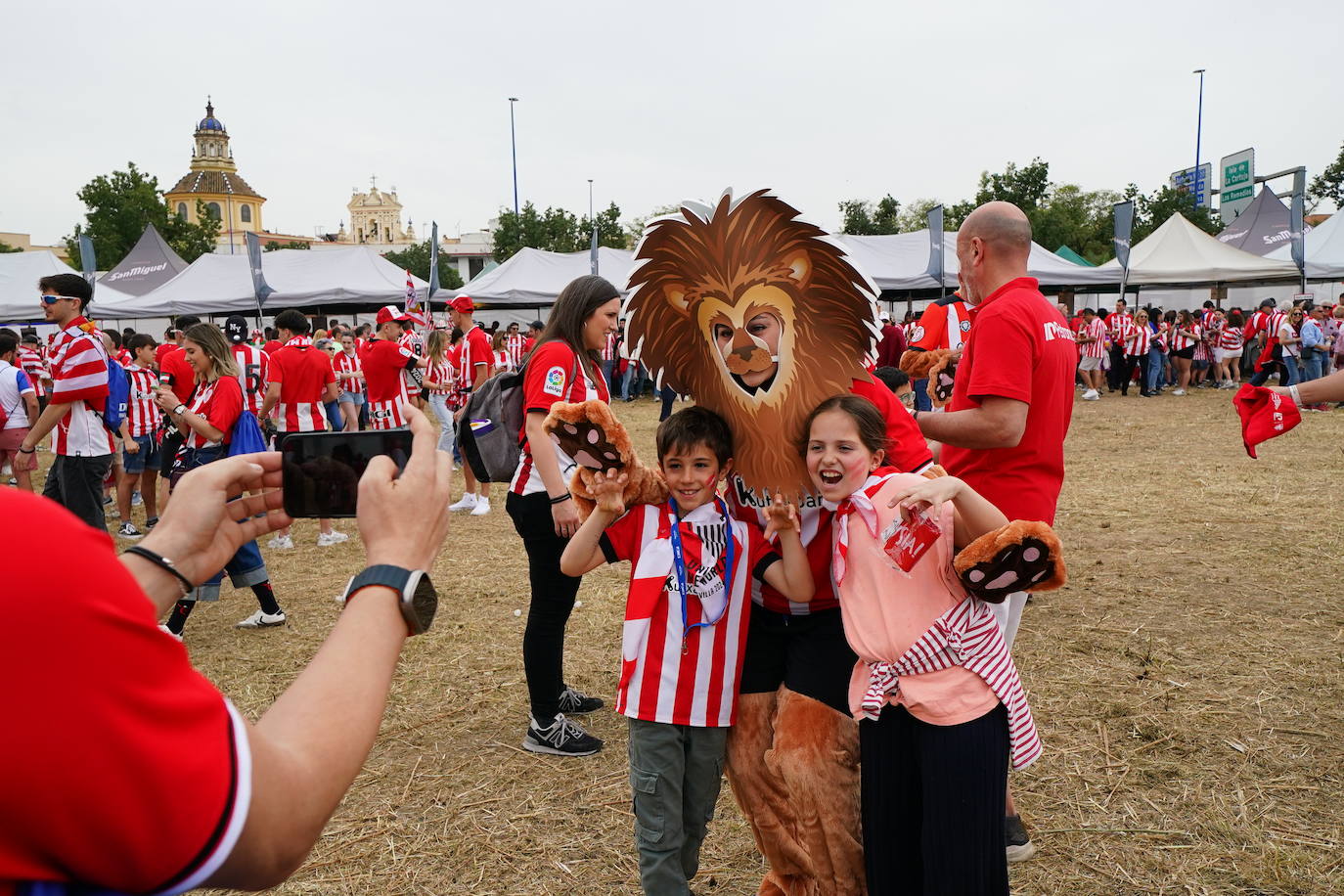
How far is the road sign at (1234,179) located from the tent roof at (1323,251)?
14180mm

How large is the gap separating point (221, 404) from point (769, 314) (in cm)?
505

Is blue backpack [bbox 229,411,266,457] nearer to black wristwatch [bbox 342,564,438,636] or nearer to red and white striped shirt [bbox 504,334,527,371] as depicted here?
black wristwatch [bbox 342,564,438,636]

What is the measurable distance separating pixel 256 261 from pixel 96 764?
2480 centimetres

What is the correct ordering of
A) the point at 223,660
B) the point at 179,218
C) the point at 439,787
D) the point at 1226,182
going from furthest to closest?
the point at 179,218, the point at 1226,182, the point at 223,660, the point at 439,787

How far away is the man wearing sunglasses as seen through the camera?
6609 mm

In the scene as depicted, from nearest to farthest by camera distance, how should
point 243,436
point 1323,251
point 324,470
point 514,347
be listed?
point 324,470, point 243,436, point 514,347, point 1323,251

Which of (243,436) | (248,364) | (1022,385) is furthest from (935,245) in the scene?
(1022,385)

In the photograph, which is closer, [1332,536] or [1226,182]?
[1332,536]

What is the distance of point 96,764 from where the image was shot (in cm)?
81

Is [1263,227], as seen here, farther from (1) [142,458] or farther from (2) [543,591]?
(2) [543,591]

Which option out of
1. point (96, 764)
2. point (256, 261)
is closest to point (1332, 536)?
point (96, 764)

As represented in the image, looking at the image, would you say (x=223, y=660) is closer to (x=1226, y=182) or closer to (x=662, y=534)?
(x=662, y=534)

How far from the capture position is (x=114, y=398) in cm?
760

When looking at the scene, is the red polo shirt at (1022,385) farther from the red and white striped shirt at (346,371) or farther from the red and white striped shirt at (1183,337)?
the red and white striped shirt at (1183,337)
